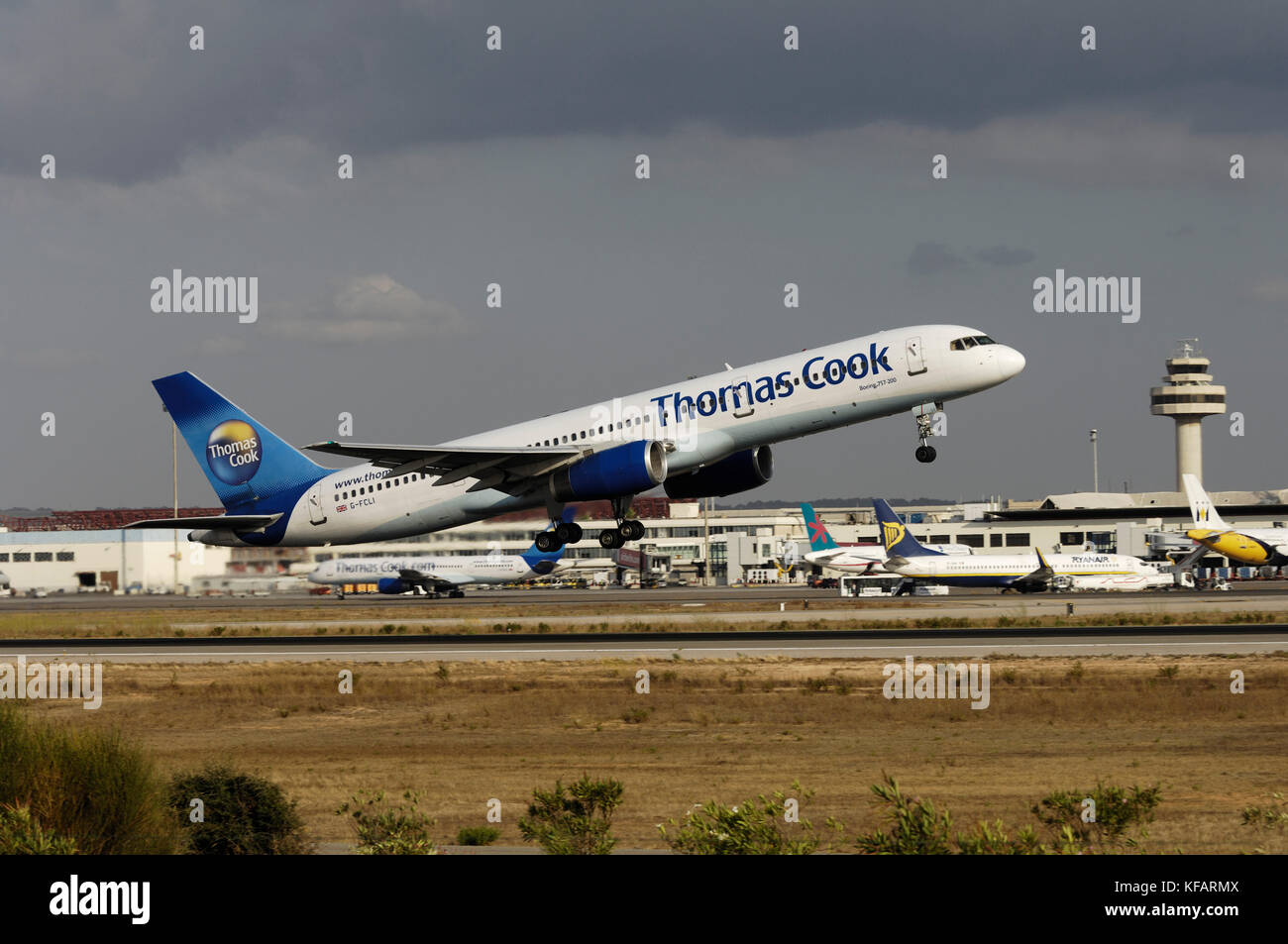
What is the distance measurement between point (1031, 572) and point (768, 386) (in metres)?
53.1

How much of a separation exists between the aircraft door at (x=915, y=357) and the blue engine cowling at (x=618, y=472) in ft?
28.4

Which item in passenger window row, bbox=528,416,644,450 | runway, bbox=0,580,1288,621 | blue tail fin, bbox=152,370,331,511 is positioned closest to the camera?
passenger window row, bbox=528,416,644,450

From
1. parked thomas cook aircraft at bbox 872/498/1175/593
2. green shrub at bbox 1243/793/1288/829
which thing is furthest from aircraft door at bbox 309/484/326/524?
parked thomas cook aircraft at bbox 872/498/1175/593

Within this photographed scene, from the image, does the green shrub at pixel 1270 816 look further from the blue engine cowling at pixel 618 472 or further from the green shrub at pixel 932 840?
the blue engine cowling at pixel 618 472

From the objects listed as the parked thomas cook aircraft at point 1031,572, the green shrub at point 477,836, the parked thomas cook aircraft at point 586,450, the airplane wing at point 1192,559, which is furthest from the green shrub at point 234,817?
the airplane wing at point 1192,559

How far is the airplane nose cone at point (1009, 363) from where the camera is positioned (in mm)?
39500

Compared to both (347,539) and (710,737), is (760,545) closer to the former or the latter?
(347,539)

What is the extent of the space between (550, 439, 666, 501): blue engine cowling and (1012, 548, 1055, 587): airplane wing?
170 feet

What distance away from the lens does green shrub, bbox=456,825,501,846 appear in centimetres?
2114

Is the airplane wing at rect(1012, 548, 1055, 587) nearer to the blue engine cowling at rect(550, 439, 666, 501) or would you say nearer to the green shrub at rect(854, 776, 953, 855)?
the blue engine cowling at rect(550, 439, 666, 501)

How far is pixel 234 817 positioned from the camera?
17.6 metres
